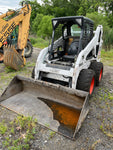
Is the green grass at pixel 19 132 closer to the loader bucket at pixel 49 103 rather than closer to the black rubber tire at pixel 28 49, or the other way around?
the loader bucket at pixel 49 103

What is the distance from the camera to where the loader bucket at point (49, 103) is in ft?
8.45

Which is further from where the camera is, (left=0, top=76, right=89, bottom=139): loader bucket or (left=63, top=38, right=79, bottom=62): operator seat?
(left=63, top=38, right=79, bottom=62): operator seat

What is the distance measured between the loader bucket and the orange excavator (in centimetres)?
231

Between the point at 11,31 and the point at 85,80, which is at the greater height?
the point at 11,31

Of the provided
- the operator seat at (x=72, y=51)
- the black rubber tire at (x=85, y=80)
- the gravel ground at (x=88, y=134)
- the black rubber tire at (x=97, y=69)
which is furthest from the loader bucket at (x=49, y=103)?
the black rubber tire at (x=97, y=69)

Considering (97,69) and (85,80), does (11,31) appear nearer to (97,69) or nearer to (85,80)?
(97,69)

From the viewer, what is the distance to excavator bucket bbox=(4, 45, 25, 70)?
5.58 metres

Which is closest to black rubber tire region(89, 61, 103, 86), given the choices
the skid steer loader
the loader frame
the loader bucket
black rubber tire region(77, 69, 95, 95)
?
the skid steer loader

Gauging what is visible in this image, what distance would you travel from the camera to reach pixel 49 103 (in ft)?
10.5

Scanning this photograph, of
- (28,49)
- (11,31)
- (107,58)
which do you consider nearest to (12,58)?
(11,31)


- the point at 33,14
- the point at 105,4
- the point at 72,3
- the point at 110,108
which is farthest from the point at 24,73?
the point at 33,14

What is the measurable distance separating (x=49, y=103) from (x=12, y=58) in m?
3.18

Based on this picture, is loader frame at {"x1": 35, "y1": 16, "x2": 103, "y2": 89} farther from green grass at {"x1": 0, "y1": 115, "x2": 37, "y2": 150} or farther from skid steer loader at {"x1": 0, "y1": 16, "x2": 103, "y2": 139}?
green grass at {"x1": 0, "y1": 115, "x2": 37, "y2": 150}

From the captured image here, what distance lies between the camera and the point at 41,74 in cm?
388
